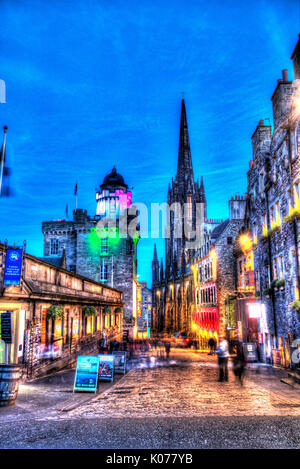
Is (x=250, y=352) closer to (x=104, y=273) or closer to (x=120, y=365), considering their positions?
(x=120, y=365)

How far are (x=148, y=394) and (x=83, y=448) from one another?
18.3ft

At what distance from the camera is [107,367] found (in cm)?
1459

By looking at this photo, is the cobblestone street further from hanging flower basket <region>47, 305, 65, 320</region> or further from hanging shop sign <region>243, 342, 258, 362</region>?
hanging shop sign <region>243, 342, 258, 362</region>

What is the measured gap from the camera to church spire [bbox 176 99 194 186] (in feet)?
362

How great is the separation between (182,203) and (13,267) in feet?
315

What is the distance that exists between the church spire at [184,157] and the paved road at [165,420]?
99.6 m

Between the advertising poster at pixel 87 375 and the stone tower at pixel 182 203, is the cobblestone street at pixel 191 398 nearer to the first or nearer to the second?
the advertising poster at pixel 87 375

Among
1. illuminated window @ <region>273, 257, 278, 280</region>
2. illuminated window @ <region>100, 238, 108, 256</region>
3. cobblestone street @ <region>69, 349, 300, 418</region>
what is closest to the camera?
cobblestone street @ <region>69, 349, 300, 418</region>

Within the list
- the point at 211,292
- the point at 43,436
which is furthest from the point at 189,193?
the point at 43,436

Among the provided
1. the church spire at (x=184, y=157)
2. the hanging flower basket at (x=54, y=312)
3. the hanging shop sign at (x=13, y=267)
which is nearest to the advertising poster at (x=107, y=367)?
the hanging flower basket at (x=54, y=312)

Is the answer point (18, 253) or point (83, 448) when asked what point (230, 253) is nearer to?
point (18, 253)

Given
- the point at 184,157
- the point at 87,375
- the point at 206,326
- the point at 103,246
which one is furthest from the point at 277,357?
the point at 184,157

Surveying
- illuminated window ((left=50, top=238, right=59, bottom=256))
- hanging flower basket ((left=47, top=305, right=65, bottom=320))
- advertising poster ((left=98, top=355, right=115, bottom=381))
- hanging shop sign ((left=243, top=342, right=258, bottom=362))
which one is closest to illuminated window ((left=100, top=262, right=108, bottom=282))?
illuminated window ((left=50, top=238, right=59, bottom=256))

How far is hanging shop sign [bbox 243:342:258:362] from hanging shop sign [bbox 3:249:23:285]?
15465 millimetres
